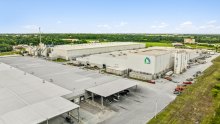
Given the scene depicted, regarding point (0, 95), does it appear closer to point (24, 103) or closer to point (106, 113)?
point (24, 103)

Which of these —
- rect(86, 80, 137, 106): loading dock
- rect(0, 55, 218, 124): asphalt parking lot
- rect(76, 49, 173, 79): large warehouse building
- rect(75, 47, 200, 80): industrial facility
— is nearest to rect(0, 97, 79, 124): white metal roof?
rect(0, 55, 218, 124): asphalt parking lot

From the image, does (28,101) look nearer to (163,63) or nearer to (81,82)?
(81,82)

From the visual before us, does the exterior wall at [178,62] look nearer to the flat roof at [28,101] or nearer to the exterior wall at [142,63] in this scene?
the exterior wall at [142,63]

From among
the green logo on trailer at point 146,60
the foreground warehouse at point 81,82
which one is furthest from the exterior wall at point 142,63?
the foreground warehouse at point 81,82

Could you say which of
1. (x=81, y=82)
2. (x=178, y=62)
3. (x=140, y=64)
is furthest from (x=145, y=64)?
(x=81, y=82)

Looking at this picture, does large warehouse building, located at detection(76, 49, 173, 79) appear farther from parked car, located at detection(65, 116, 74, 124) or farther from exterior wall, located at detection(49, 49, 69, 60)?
parked car, located at detection(65, 116, 74, 124)

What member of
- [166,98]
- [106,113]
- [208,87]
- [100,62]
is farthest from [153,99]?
[100,62]
